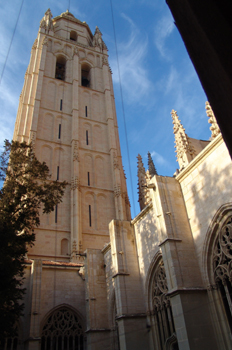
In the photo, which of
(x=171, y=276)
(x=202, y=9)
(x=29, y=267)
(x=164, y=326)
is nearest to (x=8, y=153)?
(x=29, y=267)

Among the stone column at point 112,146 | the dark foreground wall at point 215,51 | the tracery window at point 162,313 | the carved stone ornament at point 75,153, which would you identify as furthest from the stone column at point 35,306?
the dark foreground wall at point 215,51

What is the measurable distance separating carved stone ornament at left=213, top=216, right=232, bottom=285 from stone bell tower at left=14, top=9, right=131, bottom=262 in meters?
12.9

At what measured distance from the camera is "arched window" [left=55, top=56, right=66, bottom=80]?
35028 mm

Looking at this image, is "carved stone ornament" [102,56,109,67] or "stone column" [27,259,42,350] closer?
"stone column" [27,259,42,350]

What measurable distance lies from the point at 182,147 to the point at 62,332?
36.6ft

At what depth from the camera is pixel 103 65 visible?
35719 mm

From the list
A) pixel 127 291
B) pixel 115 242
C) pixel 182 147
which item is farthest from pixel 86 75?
pixel 127 291

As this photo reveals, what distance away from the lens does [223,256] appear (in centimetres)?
906

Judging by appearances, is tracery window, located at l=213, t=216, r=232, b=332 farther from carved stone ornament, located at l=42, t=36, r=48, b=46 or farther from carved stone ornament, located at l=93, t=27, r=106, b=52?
carved stone ornament, located at l=93, t=27, r=106, b=52

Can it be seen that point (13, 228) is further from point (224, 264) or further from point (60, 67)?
point (60, 67)

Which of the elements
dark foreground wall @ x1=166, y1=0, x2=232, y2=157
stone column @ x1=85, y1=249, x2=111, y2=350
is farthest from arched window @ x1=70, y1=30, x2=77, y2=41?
dark foreground wall @ x1=166, y1=0, x2=232, y2=157

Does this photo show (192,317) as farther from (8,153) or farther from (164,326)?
(8,153)

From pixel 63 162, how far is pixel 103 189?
4263 millimetres

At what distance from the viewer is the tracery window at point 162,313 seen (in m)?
10.9
